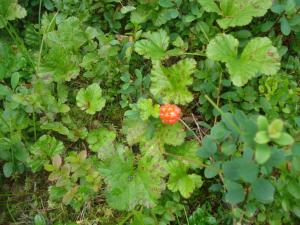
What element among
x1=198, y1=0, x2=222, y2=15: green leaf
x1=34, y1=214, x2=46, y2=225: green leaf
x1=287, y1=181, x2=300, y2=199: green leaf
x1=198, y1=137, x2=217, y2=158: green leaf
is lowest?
x1=34, y1=214, x2=46, y2=225: green leaf

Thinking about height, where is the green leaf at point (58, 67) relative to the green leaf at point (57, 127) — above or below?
above

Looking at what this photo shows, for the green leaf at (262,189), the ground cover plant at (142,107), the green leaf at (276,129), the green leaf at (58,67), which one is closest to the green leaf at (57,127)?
the ground cover plant at (142,107)

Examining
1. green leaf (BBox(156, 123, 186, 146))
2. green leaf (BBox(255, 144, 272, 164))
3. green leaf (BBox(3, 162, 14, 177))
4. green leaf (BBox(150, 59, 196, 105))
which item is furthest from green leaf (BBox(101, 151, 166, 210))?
green leaf (BBox(255, 144, 272, 164))

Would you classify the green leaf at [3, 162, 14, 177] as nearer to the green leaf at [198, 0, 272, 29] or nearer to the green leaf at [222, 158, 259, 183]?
the green leaf at [222, 158, 259, 183]

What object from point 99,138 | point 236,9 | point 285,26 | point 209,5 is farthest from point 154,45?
point 285,26

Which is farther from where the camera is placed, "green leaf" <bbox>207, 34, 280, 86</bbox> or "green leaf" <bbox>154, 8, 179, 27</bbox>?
"green leaf" <bbox>154, 8, 179, 27</bbox>

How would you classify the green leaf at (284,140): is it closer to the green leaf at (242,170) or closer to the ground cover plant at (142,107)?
the green leaf at (242,170)

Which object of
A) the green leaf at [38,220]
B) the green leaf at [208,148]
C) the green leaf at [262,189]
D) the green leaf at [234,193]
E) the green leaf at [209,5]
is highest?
the green leaf at [209,5]
